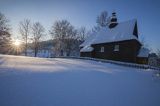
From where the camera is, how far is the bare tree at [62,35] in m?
49.4

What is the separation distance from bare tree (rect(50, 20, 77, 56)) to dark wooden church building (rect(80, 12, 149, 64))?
17.7 m

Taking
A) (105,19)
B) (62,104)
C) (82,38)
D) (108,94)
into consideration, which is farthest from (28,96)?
(82,38)

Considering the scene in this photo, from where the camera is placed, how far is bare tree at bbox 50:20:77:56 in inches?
1946

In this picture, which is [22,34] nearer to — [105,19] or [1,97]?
[105,19]

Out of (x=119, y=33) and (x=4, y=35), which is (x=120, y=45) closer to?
(x=119, y=33)

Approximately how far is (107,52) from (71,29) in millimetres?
26517

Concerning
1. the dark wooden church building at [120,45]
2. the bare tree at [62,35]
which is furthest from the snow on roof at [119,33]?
the bare tree at [62,35]

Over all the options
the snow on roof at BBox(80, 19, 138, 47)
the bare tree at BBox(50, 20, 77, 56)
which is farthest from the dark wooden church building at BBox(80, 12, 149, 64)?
the bare tree at BBox(50, 20, 77, 56)

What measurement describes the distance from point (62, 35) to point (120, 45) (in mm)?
26696

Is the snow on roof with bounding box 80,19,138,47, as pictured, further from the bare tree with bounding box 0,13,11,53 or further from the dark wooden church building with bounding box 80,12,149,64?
the bare tree with bounding box 0,13,11,53

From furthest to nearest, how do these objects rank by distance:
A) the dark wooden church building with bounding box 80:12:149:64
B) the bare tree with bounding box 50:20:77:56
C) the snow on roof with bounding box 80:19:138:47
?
the bare tree with bounding box 50:20:77:56, the snow on roof with bounding box 80:19:138:47, the dark wooden church building with bounding box 80:12:149:64

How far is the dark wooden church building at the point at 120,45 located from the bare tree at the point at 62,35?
58.1 ft

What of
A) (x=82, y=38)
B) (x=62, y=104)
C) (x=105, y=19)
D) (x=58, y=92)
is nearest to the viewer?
(x=62, y=104)

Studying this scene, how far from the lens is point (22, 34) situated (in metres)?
47.6
